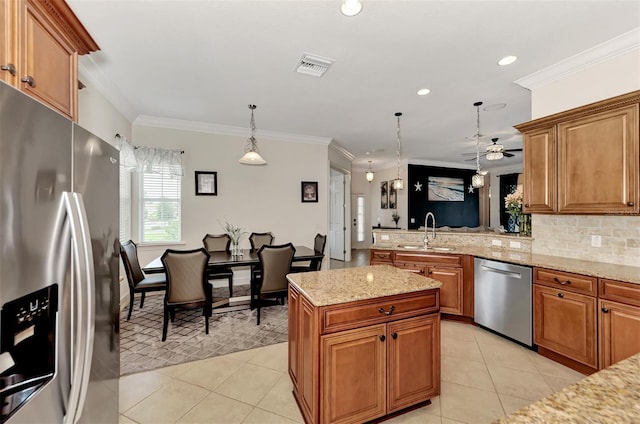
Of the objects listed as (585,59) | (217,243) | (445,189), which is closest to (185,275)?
(217,243)

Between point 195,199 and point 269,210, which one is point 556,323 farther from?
point 195,199

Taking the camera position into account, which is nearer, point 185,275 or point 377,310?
point 377,310

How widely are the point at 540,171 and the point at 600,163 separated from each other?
46 cm

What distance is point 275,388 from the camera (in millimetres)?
2174

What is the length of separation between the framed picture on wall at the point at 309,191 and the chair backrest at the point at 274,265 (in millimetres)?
2225

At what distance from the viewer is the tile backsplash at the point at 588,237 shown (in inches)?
96.0

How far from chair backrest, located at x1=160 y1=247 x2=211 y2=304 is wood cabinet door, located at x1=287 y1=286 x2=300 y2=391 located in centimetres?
137

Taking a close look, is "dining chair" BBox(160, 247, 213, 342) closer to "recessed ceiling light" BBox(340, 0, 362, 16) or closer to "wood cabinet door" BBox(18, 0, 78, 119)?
"wood cabinet door" BBox(18, 0, 78, 119)

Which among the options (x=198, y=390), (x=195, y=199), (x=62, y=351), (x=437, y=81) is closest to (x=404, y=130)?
(x=437, y=81)

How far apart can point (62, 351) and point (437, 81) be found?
12.2 feet

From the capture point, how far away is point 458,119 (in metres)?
4.50

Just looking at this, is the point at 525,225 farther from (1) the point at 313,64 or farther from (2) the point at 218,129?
(2) the point at 218,129

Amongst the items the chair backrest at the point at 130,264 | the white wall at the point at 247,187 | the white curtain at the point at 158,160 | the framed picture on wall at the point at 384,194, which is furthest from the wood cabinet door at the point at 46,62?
the framed picture on wall at the point at 384,194

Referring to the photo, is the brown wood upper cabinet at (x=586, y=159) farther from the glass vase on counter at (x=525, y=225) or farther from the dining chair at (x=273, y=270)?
the dining chair at (x=273, y=270)
